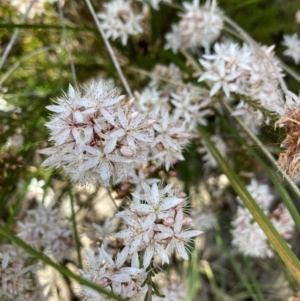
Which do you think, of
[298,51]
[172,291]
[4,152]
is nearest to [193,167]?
[172,291]

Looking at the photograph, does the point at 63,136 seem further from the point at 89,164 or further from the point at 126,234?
the point at 126,234

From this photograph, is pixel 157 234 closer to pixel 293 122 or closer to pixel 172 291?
pixel 293 122

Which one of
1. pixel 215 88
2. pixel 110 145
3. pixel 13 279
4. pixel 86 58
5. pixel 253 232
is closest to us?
pixel 110 145

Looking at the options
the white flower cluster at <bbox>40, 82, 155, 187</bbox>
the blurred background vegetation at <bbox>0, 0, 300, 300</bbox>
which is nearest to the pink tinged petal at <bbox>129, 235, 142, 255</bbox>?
the white flower cluster at <bbox>40, 82, 155, 187</bbox>

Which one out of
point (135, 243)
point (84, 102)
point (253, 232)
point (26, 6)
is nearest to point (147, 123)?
point (84, 102)

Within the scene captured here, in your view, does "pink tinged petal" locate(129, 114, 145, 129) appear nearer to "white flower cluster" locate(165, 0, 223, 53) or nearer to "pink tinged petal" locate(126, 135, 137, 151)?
"pink tinged petal" locate(126, 135, 137, 151)

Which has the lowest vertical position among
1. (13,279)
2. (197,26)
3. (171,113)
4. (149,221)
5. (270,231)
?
(270,231)

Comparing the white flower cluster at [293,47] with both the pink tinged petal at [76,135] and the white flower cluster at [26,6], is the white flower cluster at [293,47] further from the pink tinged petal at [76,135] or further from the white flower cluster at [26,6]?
the pink tinged petal at [76,135]
